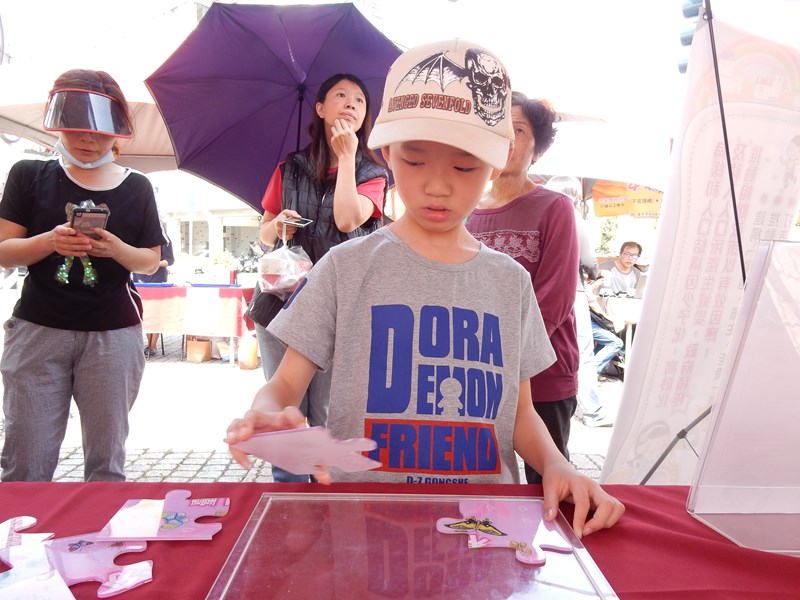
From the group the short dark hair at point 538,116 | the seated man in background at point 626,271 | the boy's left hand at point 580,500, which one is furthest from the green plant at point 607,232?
the boy's left hand at point 580,500

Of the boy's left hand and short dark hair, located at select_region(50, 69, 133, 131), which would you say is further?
short dark hair, located at select_region(50, 69, 133, 131)

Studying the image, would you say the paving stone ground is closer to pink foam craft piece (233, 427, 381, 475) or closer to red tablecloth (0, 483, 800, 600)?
red tablecloth (0, 483, 800, 600)

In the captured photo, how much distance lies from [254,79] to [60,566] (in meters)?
2.41

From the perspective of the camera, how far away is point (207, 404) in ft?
15.8

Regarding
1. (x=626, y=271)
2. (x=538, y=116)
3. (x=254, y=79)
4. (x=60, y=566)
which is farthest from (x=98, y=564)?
(x=626, y=271)

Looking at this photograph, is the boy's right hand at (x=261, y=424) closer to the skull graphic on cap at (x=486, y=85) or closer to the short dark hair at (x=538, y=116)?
the skull graphic on cap at (x=486, y=85)

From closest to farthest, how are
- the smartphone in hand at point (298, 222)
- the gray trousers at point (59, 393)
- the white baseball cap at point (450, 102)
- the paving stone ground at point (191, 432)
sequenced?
the white baseball cap at point (450, 102)
the gray trousers at point (59, 393)
the smartphone in hand at point (298, 222)
the paving stone ground at point (191, 432)

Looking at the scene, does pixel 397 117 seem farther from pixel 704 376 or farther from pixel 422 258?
pixel 704 376

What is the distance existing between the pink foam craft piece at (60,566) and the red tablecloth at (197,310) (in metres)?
5.22

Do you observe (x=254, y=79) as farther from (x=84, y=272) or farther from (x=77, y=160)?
(x=84, y=272)

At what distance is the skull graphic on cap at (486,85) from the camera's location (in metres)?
1.05

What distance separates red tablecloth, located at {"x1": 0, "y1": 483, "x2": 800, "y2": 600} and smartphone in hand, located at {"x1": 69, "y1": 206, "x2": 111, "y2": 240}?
110cm

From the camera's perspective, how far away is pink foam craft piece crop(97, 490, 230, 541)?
0.79 m

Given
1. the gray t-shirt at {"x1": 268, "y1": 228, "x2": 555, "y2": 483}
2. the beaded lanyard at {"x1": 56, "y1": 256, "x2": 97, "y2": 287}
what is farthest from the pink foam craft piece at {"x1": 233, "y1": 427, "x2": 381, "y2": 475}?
the beaded lanyard at {"x1": 56, "y1": 256, "x2": 97, "y2": 287}
